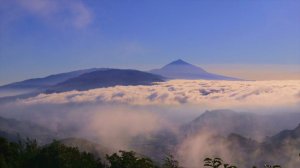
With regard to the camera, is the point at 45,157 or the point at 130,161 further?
the point at 45,157

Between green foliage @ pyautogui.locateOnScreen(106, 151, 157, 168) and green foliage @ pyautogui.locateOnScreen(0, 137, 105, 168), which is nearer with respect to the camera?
green foliage @ pyautogui.locateOnScreen(106, 151, 157, 168)

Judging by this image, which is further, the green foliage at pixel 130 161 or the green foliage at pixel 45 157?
the green foliage at pixel 45 157

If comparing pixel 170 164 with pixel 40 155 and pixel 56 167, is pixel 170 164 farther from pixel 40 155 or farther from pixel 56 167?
pixel 40 155

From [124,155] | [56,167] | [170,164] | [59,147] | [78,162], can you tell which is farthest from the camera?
[59,147]

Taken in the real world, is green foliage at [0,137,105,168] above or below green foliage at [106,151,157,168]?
below

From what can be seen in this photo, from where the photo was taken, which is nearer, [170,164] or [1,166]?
[170,164]

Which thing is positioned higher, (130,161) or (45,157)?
(130,161)

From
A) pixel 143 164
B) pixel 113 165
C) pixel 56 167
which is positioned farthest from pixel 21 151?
pixel 143 164

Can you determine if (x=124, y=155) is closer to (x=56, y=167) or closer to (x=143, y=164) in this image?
(x=143, y=164)

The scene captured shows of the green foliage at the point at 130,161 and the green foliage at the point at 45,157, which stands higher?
A: the green foliage at the point at 130,161

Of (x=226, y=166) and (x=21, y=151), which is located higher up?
(x=226, y=166)

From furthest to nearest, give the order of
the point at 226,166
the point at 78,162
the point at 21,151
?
the point at 21,151, the point at 78,162, the point at 226,166
